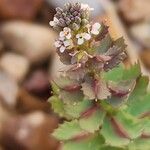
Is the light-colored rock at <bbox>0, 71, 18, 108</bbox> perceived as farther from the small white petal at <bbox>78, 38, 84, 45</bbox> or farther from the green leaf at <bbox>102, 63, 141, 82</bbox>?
the small white petal at <bbox>78, 38, 84, 45</bbox>

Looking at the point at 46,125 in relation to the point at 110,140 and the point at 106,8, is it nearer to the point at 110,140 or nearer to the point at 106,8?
the point at 106,8

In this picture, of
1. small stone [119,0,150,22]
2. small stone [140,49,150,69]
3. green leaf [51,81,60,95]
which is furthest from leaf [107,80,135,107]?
small stone [119,0,150,22]

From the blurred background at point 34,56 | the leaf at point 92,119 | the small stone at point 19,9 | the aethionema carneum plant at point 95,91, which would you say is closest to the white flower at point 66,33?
the aethionema carneum plant at point 95,91

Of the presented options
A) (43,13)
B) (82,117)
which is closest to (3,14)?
(43,13)

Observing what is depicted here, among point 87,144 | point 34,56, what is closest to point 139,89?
point 87,144

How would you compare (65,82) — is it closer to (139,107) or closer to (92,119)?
(92,119)

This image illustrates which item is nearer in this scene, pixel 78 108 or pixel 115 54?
pixel 115 54
